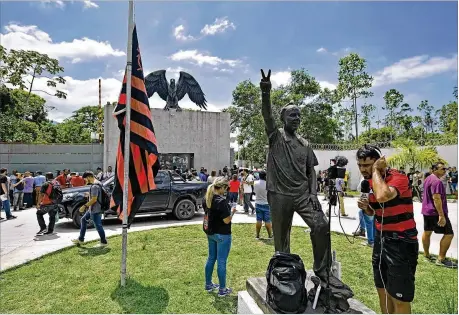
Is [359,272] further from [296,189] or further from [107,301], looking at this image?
[107,301]

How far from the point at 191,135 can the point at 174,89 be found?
3.51 meters

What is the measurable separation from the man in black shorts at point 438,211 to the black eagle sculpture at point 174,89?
18.7 metres

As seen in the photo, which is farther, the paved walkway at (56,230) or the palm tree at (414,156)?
the palm tree at (414,156)

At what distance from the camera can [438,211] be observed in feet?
18.1

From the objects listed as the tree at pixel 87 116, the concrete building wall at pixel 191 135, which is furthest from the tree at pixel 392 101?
the tree at pixel 87 116

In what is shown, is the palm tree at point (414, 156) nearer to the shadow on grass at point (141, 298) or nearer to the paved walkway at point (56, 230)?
the paved walkway at point (56, 230)

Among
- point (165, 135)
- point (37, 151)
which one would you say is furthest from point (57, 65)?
point (165, 135)

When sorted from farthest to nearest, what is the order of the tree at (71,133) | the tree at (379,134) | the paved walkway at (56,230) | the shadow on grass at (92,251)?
1. the tree at (71,133)
2. the tree at (379,134)
3. the paved walkway at (56,230)
4. the shadow on grass at (92,251)

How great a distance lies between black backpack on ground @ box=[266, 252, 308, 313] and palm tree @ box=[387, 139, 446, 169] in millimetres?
19445

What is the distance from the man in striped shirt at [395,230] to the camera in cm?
293

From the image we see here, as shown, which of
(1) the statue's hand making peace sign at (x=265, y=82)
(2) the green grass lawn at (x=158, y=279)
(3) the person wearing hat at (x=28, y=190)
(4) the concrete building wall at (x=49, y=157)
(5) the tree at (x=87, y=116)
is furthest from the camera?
(5) the tree at (x=87, y=116)

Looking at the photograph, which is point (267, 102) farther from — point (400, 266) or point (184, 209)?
point (184, 209)

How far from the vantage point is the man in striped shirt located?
2.93 metres

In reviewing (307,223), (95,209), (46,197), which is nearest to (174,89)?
(46,197)
